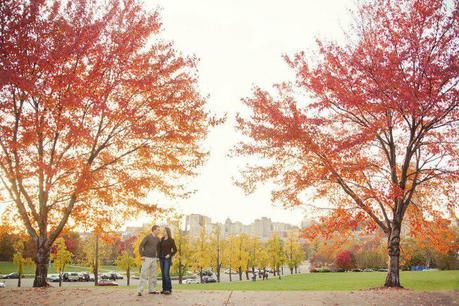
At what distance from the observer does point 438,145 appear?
503 inches

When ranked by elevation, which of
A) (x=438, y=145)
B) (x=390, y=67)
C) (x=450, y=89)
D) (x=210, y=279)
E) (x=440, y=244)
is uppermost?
(x=390, y=67)

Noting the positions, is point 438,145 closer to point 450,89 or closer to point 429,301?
A: point 450,89

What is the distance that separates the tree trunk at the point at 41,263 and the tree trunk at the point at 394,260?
1236 centimetres

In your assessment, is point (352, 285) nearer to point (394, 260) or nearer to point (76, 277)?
point (394, 260)

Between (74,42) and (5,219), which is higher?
(74,42)

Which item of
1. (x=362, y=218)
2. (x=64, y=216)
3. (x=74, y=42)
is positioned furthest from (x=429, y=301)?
(x=74, y=42)

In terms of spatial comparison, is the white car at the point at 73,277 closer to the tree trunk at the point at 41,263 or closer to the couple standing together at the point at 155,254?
the tree trunk at the point at 41,263

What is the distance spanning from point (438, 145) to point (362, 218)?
3.82 meters

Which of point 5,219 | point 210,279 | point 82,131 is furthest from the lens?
point 210,279

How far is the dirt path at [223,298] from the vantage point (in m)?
8.26

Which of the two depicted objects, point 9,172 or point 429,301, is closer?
point 429,301

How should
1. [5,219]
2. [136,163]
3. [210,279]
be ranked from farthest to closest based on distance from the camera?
[210,279], [5,219], [136,163]

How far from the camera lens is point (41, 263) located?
12.2 metres

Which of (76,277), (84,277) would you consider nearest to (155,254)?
(76,277)
